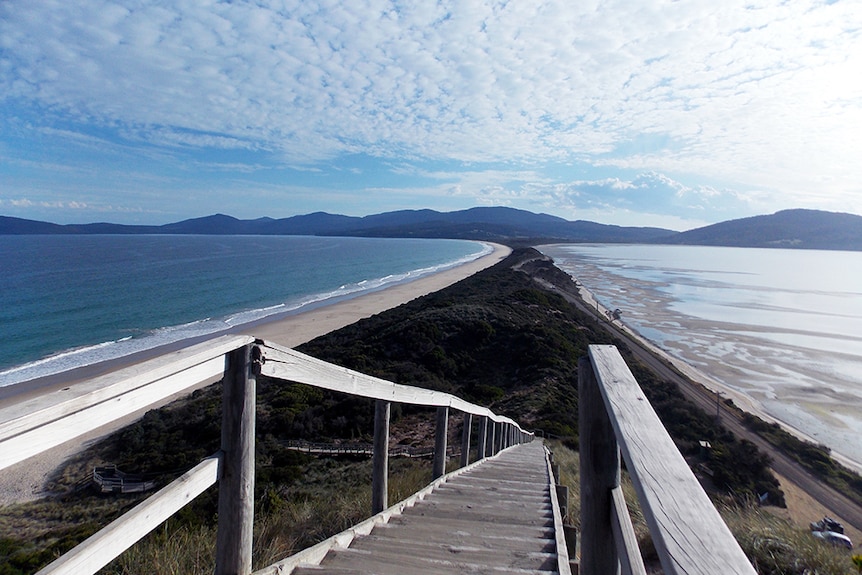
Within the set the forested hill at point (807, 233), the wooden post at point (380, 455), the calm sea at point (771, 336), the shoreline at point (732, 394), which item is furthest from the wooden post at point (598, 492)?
the forested hill at point (807, 233)

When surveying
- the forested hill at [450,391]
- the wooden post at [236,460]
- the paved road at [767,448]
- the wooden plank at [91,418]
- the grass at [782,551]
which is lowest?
the paved road at [767,448]

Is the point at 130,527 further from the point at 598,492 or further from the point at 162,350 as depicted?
the point at 162,350

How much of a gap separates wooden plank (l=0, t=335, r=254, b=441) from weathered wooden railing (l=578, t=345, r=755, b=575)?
1.14 meters

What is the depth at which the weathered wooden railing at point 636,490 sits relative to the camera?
0.76 meters

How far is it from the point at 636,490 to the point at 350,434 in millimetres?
14104

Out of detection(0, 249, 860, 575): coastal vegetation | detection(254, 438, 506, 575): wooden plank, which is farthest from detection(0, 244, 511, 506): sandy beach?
detection(254, 438, 506, 575): wooden plank

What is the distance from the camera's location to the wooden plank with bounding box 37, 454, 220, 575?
1.10 metres

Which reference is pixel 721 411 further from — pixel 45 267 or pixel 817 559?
pixel 45 267

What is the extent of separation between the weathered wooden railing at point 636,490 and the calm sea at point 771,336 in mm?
20541

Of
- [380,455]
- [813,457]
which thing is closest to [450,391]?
[813,457]

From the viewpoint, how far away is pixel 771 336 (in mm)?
33812

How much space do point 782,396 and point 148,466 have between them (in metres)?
24.2

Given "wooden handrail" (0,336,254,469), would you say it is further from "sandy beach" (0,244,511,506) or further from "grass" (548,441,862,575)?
"grass" (548,441,862,575)

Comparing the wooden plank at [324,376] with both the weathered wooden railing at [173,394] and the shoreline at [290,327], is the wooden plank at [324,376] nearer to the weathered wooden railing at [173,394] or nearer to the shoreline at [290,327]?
the weathered wooden railing at [173,394]
